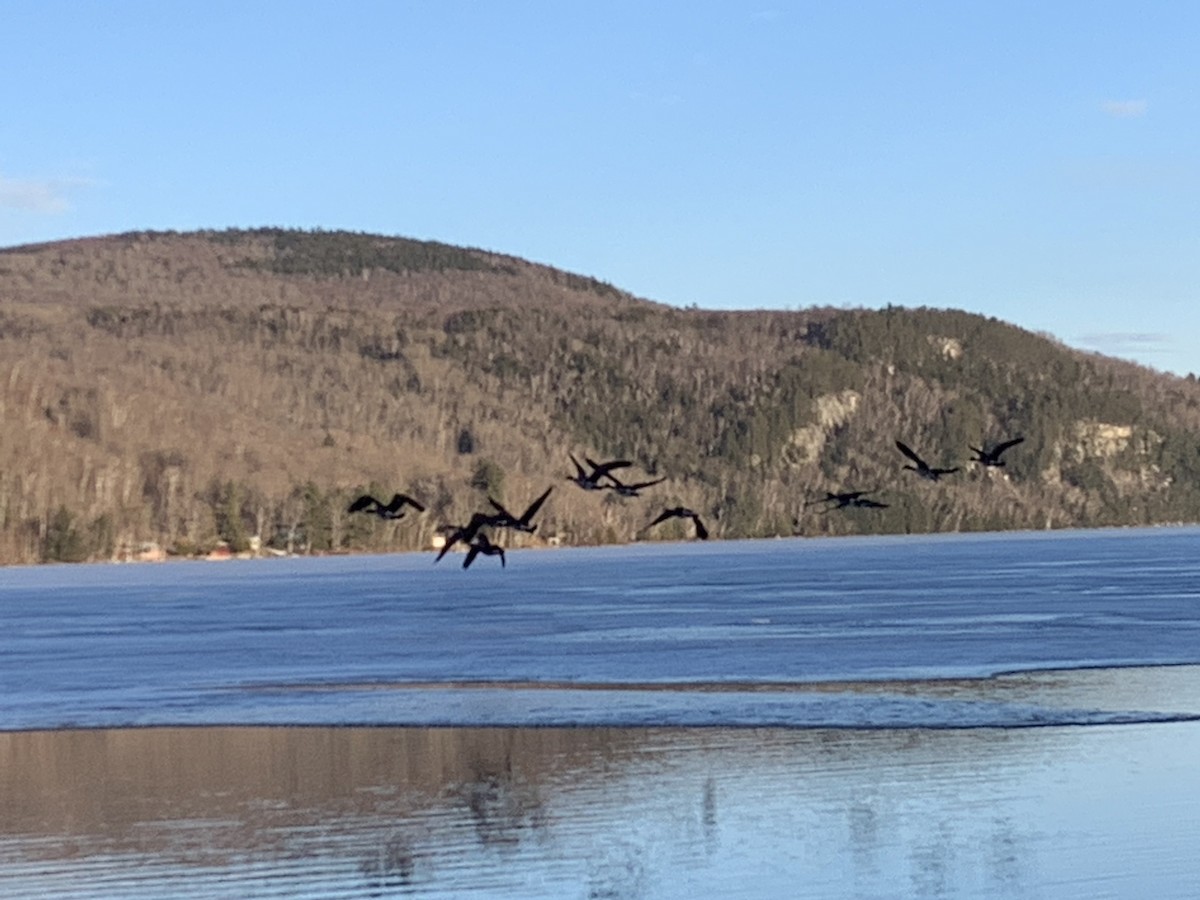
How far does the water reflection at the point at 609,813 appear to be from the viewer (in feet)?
74.7

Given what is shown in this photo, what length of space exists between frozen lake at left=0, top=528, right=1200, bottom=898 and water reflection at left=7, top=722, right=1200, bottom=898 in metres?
0.07

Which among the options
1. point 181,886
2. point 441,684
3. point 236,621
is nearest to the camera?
point 181,886

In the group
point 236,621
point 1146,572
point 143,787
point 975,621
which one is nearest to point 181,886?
point 143,787

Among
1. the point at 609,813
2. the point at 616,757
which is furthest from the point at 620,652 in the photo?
the point at 609,813

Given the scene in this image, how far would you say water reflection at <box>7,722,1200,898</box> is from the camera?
2278 centimetres

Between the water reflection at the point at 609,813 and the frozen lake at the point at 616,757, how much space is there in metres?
0.07

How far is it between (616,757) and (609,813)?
16.2 feet

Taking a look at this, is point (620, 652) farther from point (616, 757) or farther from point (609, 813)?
point (609, 813)

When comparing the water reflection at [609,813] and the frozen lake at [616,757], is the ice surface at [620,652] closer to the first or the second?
the frozen lake at [616,757]

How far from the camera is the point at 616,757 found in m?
31.8

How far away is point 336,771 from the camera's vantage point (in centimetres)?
3133

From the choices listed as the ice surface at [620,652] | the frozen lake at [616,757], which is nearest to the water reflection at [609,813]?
the frozen lake at [616,757]

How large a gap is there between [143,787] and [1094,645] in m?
26.4

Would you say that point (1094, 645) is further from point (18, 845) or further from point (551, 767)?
point (18, 845)
